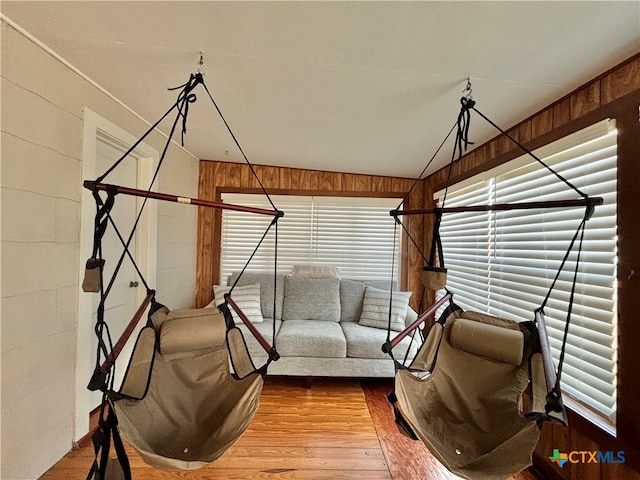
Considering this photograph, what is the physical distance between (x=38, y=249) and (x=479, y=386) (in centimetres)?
241

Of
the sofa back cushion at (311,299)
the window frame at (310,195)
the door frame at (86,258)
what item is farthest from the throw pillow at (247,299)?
the door frame at (86,258)

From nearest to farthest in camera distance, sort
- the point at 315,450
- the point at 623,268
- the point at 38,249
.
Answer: the point at 623,268, the point at 38,249, the point at 315,450

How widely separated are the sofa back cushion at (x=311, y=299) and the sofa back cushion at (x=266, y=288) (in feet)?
0.20

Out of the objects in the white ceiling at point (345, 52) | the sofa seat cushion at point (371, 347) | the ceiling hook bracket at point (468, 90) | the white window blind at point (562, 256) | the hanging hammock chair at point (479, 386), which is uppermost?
the white ceiling at point (345, 52)

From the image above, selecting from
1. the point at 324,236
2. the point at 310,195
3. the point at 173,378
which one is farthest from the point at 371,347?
the point at 310,195

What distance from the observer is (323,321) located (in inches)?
125

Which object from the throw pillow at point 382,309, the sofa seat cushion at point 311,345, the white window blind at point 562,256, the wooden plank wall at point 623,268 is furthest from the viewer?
Result: the throw pillow at point 382,309

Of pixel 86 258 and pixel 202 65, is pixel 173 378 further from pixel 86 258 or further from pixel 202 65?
pixel 202 65

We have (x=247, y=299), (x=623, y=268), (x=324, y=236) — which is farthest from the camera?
(x=324, y=236)

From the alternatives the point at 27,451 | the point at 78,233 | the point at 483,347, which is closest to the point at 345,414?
the point at 483,347

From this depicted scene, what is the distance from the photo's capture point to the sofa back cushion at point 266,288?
324 centimetres

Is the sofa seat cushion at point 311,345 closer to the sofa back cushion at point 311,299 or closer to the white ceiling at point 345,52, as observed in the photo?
the sofa back cushion at point 311,299

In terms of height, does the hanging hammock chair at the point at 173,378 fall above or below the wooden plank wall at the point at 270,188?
below

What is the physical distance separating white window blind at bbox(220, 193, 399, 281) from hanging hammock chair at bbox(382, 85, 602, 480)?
195cm
